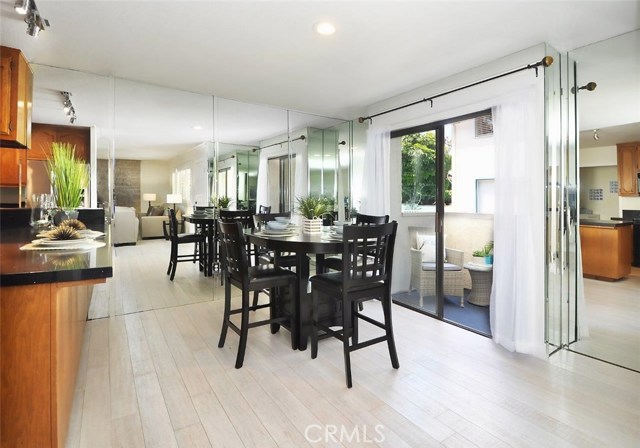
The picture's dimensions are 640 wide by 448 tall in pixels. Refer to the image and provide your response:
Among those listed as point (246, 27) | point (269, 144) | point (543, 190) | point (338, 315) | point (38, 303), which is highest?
point (246, 27)

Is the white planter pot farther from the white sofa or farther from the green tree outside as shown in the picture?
the white sofa

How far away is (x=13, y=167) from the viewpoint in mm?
3139

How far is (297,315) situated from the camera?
8.75 ft

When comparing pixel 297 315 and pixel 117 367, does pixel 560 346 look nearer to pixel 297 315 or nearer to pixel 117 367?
pixel 297 315

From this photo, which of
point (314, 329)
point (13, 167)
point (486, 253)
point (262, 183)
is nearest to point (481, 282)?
point (486, 253)

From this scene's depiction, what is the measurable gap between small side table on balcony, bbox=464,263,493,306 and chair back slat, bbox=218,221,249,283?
2.54m

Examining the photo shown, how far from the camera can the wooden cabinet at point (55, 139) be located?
10.2ft

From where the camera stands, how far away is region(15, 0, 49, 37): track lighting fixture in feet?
6.35

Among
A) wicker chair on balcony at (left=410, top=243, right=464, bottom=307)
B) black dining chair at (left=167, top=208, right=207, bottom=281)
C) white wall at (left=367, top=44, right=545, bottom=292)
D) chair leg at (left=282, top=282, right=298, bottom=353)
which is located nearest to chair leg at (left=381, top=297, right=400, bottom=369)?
chair leg at (left=282, top=282, right=298, bottom=353)

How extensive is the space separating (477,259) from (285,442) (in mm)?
2968

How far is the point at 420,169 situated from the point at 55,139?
3.66 m

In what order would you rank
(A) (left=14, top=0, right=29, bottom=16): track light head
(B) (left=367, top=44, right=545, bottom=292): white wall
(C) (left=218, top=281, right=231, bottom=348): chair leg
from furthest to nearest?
(B) (left=367, top=44, right=545, bottom=292): white wall, (C) (left=218, top=281, right=231, bottom=348): chair leg, (A) (left=14, top=0, right=29, bottom=16): track light head

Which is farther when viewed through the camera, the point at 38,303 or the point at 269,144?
the point at 269,144

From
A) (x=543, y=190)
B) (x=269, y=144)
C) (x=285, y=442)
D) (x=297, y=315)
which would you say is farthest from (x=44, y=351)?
(x=269, y=144)
